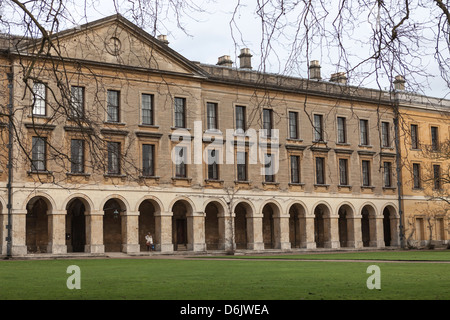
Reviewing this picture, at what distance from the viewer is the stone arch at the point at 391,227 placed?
57062 mm

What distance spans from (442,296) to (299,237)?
134ft

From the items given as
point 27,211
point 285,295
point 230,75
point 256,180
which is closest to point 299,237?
point 256,180

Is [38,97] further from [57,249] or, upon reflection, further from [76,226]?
[76,226]

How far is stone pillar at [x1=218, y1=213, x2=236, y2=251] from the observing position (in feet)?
155

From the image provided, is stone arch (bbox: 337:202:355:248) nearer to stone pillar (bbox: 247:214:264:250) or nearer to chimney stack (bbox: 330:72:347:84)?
stone pillar (bbox: 247:214:264:250)

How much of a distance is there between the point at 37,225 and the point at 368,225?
28185 millimetres

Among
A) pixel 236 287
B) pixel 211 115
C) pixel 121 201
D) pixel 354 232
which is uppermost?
pixel 211 115

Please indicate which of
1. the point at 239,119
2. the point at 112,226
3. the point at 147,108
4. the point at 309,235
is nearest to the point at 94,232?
the point at 112,226

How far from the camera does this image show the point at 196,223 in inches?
1812

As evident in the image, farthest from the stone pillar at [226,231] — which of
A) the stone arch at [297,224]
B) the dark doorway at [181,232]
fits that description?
the stone arch at [297,224]

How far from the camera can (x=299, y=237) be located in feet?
175

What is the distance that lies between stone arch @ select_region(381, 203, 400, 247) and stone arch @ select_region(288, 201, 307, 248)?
7.73 metres
